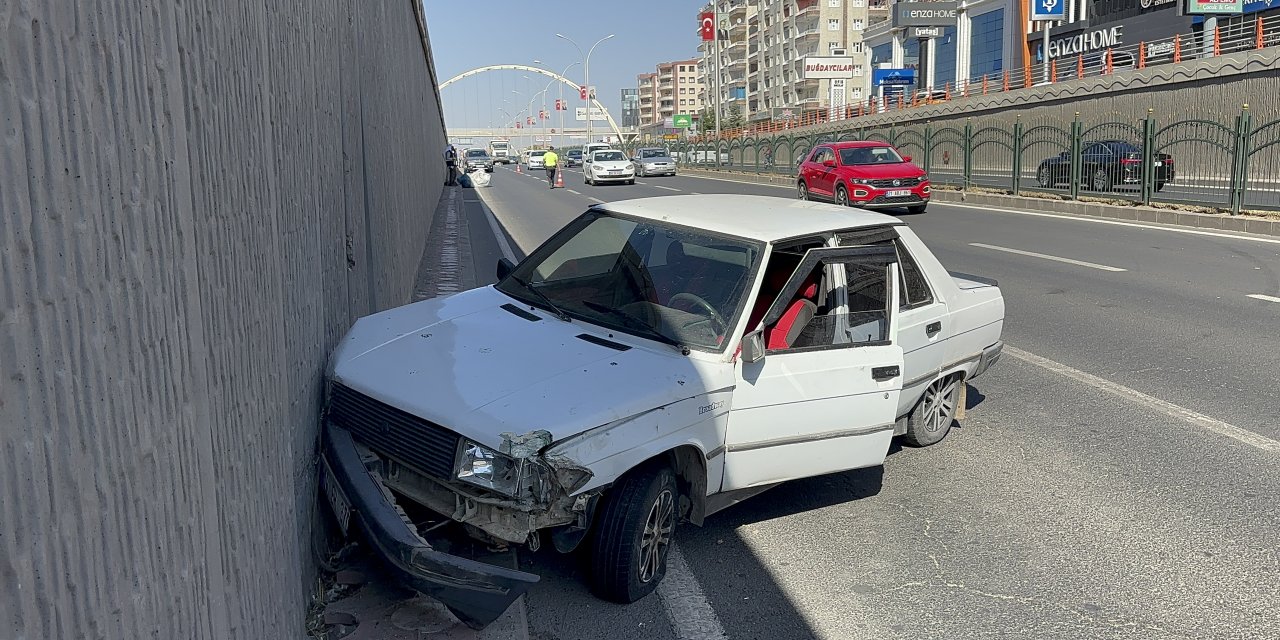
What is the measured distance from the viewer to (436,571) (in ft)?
10.1

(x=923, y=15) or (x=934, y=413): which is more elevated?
(x=923, y=15)

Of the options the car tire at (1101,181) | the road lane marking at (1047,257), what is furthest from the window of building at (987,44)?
the road lane marking at (1047,257)

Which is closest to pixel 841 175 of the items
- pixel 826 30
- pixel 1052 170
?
pixel 1052 170

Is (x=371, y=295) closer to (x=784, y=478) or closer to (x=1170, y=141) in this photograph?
(x=784, y=478)

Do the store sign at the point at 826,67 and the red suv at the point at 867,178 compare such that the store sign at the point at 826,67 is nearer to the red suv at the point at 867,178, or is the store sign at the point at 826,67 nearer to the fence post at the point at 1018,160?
the fence post at the point at 1018,160

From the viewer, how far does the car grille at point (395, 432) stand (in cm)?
338

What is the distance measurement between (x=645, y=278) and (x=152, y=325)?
3032mm

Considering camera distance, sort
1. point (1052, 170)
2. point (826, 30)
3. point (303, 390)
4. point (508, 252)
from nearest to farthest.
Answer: point (303, 390) → point (508, 252) → point (1052, 170) → point (826, 30)

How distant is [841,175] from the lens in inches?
853

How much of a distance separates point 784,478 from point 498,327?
1.43m

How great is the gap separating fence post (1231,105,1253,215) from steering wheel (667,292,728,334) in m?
16.5

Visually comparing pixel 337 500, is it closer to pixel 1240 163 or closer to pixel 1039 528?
pixel 1039 528

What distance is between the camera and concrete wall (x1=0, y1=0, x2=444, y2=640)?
4.46ft

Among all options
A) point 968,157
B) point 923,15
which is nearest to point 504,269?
point 968,157
